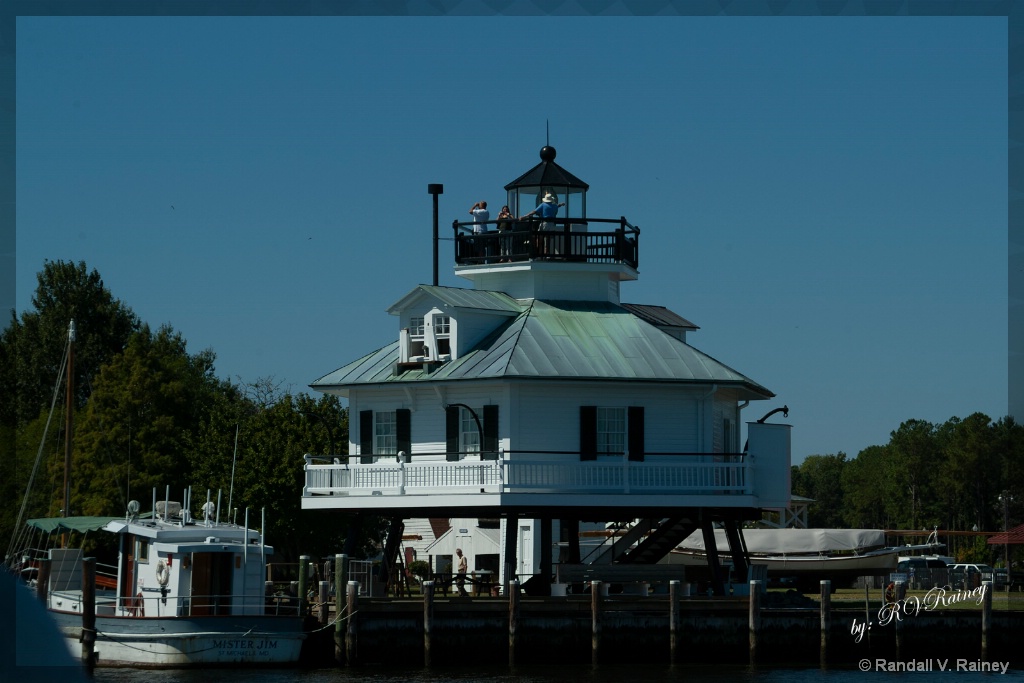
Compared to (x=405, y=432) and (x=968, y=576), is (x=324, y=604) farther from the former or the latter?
(x=968, y=576)

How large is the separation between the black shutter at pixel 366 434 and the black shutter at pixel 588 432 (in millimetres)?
5820

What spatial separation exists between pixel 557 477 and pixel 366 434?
19.7ft

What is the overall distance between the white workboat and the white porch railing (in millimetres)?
3683

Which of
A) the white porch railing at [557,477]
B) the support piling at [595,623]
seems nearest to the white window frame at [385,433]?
the white porch railing at [557,477]

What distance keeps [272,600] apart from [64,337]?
49.5m

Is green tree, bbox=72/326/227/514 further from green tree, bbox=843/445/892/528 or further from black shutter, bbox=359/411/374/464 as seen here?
green tree, bbox=843/445/892/528

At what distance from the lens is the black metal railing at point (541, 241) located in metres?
45.0

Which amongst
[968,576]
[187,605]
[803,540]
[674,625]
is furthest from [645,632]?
[803,540]

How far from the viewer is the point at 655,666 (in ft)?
124

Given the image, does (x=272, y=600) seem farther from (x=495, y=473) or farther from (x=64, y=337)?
(x=64, y=337)

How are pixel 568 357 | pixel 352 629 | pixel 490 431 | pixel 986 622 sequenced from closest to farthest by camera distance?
pixel 352 629 → pixel 986 622 → pixel 490 431 → pixel 568 357

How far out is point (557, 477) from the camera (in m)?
40.1

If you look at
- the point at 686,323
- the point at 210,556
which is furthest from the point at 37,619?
the point at 686,323

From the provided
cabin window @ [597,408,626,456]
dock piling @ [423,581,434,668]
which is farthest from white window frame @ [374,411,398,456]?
dock piling @ [423,581,434,668]
